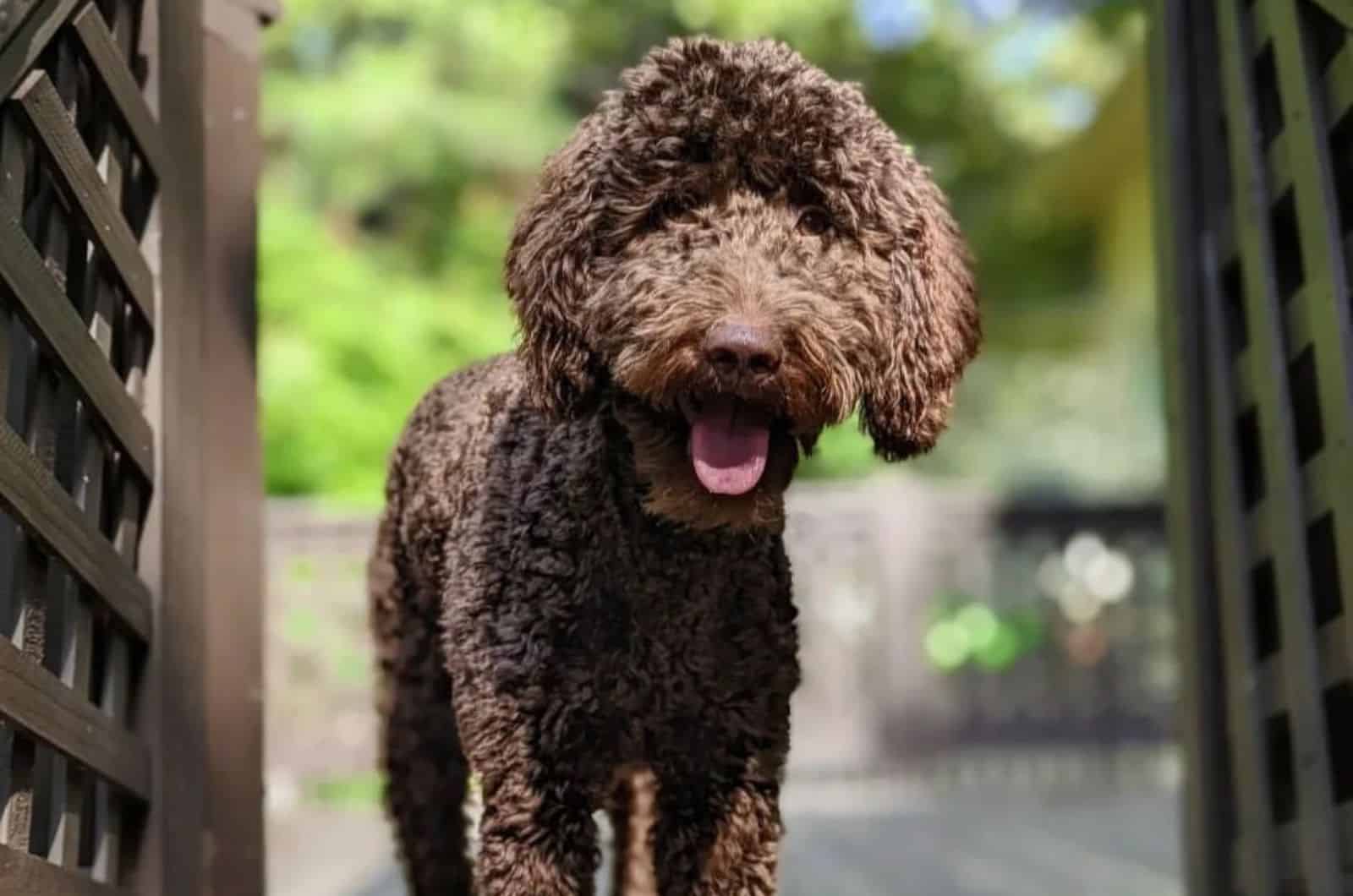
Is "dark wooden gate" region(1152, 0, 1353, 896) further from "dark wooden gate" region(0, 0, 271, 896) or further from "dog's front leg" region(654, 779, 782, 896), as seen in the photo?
"dark wooden gate" region(0, 0, 271, 896)

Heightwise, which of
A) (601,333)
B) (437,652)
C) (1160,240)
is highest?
(1160,240)

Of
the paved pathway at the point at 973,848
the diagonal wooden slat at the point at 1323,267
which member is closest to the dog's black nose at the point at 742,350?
the diagonal wooden slat at the point at 1323,267

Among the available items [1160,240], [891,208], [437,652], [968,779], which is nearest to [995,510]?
[968,779]

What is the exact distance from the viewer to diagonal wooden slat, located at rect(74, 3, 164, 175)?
2.60m

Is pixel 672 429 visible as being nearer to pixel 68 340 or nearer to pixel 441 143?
pixel 68 340

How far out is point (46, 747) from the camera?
2496 millimetres

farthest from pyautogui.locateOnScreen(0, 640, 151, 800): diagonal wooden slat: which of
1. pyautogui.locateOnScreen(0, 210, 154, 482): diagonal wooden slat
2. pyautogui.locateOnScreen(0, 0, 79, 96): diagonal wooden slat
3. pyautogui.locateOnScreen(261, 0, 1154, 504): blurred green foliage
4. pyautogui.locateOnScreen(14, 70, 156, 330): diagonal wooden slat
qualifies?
pyautogui.locateOnScreen(261, 0, 1154, 504): blurred green foliage

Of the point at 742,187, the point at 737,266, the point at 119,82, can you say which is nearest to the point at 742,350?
the point at 737,266

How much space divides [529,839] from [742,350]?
918mm

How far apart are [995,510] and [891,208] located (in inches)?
302

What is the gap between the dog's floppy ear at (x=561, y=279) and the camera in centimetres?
219

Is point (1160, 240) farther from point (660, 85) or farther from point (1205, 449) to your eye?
point (660, 85)

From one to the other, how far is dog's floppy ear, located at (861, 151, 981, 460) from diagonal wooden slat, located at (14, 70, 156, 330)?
52.8 inches

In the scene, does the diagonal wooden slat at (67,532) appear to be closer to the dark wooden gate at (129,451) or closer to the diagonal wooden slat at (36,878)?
the dark wooden gate at (129,451)
